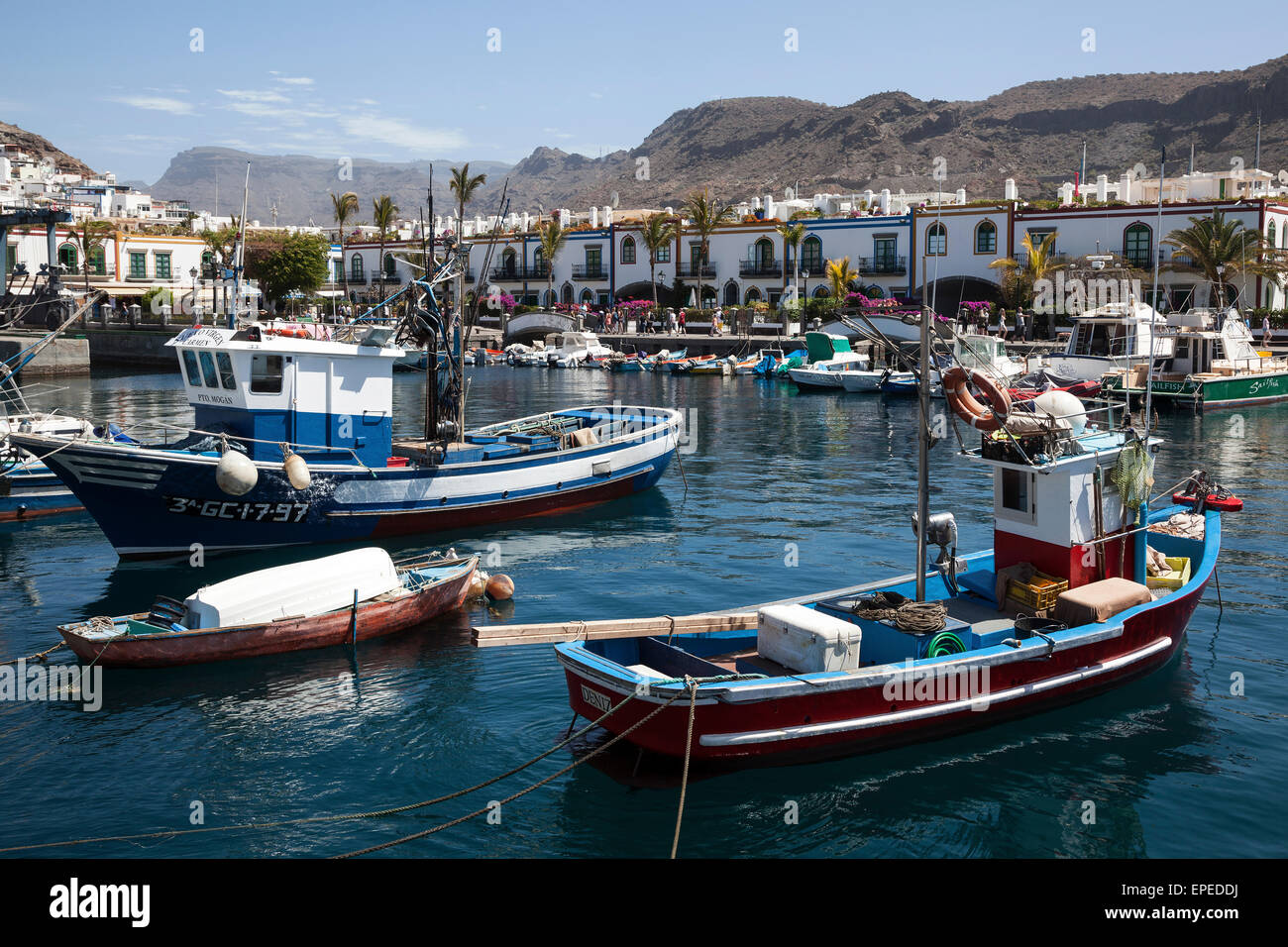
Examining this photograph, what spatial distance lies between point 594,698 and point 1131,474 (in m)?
8.38

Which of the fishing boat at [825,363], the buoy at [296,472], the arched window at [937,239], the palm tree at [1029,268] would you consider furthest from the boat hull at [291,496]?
the arched window at [937,239]

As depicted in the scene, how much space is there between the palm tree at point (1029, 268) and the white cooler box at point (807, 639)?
55.5 m

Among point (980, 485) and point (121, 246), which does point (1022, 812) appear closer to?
point (980, 485)

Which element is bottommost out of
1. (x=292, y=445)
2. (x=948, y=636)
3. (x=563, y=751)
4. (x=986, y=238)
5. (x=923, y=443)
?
(x=563, y=751)

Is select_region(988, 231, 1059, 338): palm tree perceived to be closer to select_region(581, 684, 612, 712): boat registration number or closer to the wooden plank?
the wooden plank

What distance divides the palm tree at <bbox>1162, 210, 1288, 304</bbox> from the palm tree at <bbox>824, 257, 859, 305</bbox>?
2059cm

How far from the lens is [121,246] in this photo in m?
85.2

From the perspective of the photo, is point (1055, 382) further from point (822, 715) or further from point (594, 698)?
point (594, 698)

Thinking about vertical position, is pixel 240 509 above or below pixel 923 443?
below

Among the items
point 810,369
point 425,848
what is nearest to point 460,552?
point 425,848

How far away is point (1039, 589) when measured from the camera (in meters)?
15.0

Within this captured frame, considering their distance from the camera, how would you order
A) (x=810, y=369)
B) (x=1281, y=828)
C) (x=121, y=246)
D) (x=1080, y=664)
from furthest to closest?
(x=121, y=246), (x=810, y=369), (x=1080, y=664), (x=1281, y=828)

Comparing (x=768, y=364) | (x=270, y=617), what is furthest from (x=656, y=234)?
(x=270, y=617)
